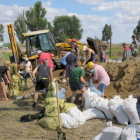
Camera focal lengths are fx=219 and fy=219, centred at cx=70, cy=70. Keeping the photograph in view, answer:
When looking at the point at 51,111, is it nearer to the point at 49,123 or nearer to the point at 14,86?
the point at 49,123

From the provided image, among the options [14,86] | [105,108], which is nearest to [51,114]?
[105,108]

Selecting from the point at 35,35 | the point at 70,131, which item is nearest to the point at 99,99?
the point at 70,131

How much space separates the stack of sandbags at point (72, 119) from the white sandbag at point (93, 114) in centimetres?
24

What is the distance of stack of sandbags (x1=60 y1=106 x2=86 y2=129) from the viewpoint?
4.63 metres

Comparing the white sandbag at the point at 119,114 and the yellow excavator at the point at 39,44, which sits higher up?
the yellow excavator at the point at 39,44

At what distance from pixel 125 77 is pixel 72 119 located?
380cm

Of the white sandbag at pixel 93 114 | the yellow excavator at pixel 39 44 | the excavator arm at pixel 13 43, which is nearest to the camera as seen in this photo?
the white sandbag at pixel 93 114

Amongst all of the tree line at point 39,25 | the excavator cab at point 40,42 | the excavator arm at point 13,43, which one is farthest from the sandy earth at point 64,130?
the tree line at point 39,25

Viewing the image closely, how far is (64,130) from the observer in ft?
14.9

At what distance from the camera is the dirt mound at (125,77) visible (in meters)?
7.33

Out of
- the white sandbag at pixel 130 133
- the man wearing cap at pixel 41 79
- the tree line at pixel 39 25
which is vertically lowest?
the white sandbag at pixel 130 133

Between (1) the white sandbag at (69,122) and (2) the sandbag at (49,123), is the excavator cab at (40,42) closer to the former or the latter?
(2) the sandbag at (49,123)

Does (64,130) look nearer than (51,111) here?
Yes

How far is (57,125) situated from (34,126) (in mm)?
537
